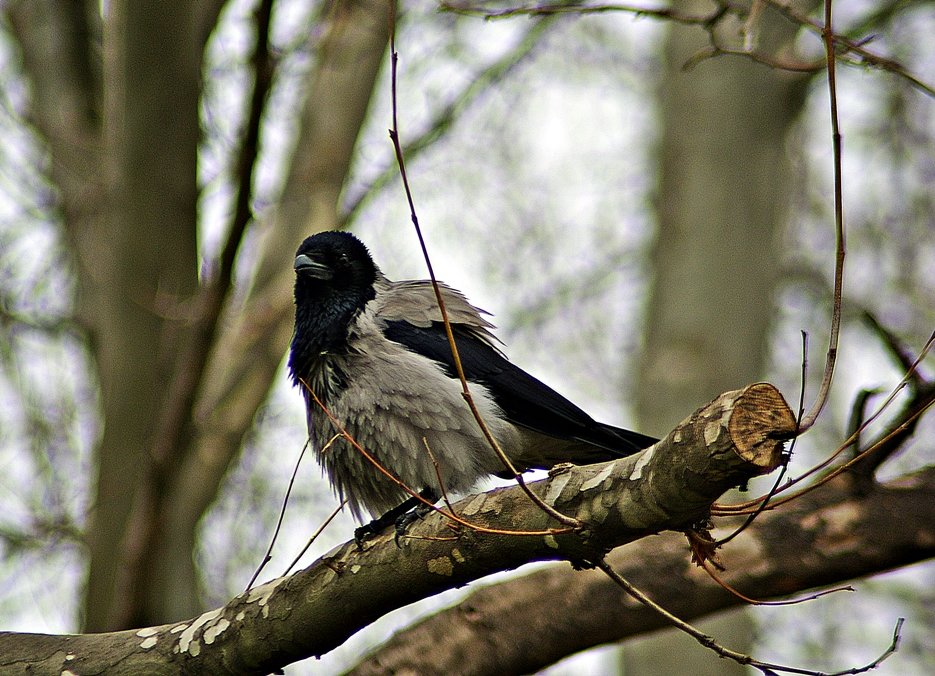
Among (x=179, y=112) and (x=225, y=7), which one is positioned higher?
(x=225, y=7)

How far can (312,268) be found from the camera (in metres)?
5.06

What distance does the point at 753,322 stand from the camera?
7.26 meters

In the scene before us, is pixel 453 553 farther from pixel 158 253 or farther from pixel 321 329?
pixel 158 253

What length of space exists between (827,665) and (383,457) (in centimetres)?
771

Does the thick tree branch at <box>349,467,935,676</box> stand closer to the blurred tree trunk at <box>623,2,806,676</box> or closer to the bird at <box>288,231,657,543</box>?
Result: the bird at <box>288,231,657,543</box>

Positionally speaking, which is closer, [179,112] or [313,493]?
[179,112]

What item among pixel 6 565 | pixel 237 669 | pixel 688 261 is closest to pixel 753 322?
pixel 688 261

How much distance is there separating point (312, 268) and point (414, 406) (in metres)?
1.07

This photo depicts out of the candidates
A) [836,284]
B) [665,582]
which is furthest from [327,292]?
[836,284]

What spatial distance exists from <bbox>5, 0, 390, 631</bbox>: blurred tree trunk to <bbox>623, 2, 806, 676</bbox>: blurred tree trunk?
238 centimetres

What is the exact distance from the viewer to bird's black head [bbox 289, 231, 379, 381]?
15.5 feet

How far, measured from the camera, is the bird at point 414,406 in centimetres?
437

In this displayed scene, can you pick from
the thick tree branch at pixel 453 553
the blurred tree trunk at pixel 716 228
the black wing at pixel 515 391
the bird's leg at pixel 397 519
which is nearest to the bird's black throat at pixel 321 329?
the black wing at pixel 515 391

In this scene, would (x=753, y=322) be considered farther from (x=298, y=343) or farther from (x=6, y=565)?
(x=6, y=565)
